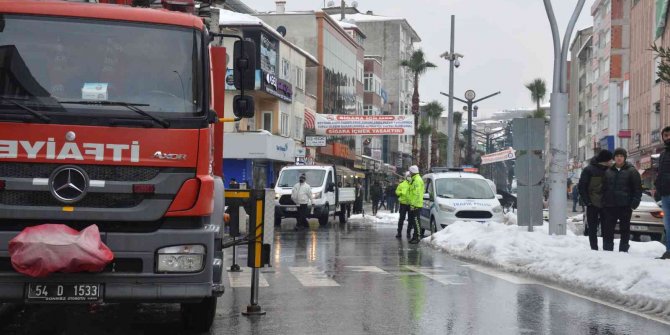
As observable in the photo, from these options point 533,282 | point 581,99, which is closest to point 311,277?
point 533,282

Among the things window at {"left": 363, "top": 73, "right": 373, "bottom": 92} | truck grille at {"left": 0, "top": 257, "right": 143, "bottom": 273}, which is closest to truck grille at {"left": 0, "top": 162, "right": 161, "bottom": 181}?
truck grille at {"left": 0, "top": 257, "right": 143, "bottom": 273}

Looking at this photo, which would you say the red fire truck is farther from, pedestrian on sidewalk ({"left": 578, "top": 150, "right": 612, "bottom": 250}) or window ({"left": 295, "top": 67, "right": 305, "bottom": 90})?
window ({"left": 295, "top": 67, "right": 305, "bottom": 90})

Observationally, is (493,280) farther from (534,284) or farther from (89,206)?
(89,206)

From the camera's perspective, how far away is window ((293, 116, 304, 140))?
65.0m

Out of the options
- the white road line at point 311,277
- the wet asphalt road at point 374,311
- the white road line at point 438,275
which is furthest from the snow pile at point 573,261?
the white road line at point 311,277

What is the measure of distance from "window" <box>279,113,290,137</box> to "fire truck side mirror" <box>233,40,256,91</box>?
52.0 m

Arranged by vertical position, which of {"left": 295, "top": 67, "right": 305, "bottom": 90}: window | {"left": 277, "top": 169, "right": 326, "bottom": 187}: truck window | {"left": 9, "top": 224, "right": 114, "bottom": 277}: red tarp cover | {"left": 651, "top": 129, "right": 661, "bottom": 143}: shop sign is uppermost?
{"left": 295, "top": 67, "right": 305, "bottom": 90}: window

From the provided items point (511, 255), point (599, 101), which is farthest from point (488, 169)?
point (511, 255)

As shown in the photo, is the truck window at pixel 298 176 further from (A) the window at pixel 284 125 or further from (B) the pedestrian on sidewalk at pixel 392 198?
(A) the window at pixel 284 125

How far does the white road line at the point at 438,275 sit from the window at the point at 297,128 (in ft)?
162

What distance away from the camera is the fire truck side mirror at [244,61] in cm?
864

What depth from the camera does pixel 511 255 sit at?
16.3 m

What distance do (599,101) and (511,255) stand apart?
8375 centimetres

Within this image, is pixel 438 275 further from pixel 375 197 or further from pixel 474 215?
pixel 375 197
